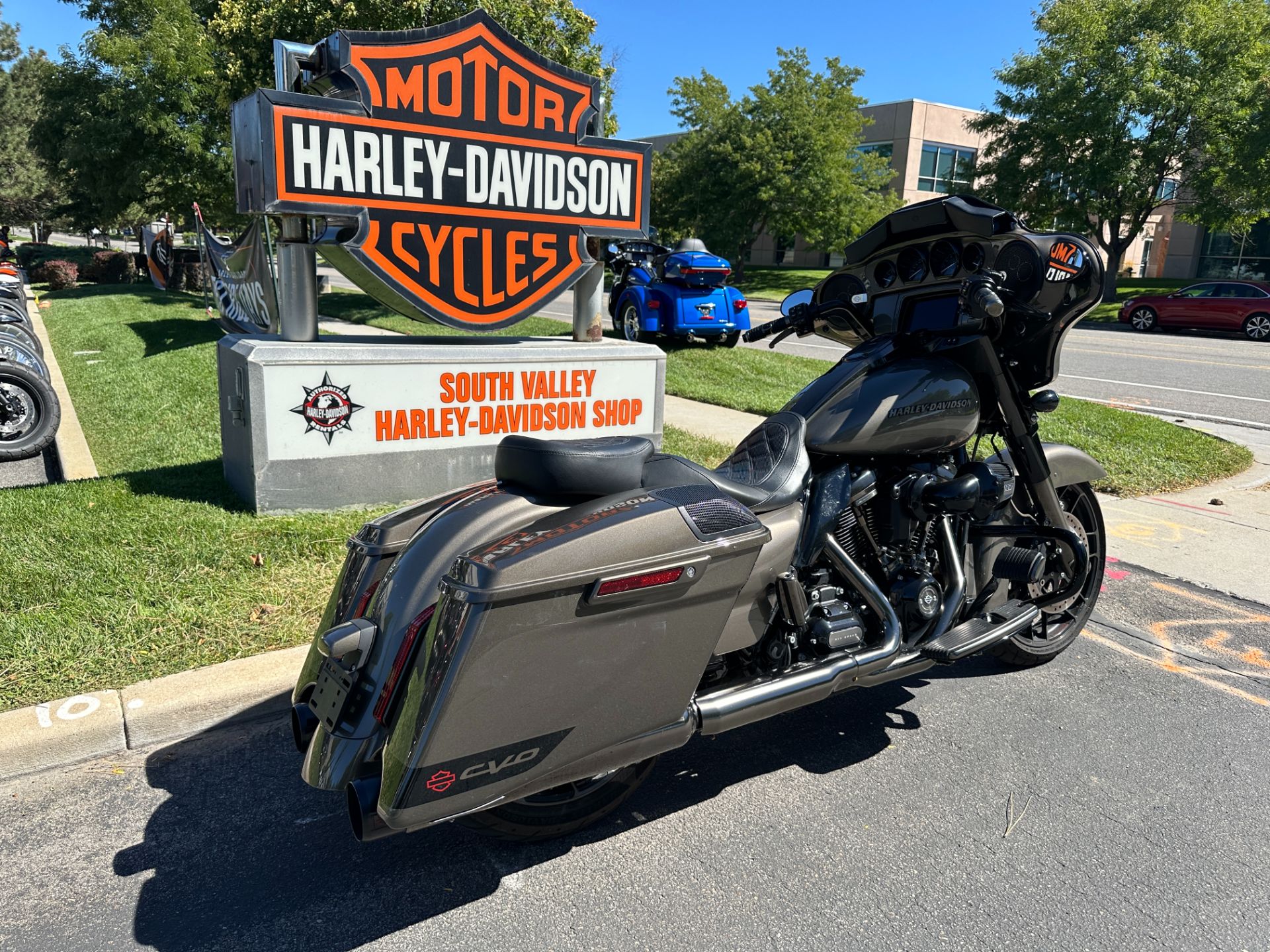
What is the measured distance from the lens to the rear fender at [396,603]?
228cm

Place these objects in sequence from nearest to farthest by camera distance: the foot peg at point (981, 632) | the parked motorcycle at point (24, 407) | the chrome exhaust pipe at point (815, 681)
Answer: the chrome exhaust pipe at point (815, 681) < the foot peg at point (981, 632) < the parked motorcycle at point (24, 407)

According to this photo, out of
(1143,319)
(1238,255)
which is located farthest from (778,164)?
(1238,255)

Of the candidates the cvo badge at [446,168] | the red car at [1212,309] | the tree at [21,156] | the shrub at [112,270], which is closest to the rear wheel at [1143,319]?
the red car at [1212,309]

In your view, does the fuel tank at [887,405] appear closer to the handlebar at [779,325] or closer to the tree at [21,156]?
the handlebar at [779,325]

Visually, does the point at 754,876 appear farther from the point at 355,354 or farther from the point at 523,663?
the point at 355,354

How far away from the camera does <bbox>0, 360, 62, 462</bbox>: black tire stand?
7.20m

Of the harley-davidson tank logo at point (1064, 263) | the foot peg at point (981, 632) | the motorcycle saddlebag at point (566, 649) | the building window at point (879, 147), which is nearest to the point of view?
the motorcycle saddlebag at point (566, 649)

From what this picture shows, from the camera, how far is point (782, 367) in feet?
39.2

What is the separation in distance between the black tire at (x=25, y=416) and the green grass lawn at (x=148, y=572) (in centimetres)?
76

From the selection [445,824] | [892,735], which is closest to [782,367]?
[892,735]

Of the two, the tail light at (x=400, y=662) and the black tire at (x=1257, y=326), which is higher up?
the black tire at (x=1257, y=326)

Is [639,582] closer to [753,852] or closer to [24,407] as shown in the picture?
Result: [753,852]

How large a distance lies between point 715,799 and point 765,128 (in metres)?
34.6

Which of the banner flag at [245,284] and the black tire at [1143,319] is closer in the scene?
the banner flag at [245,284]
